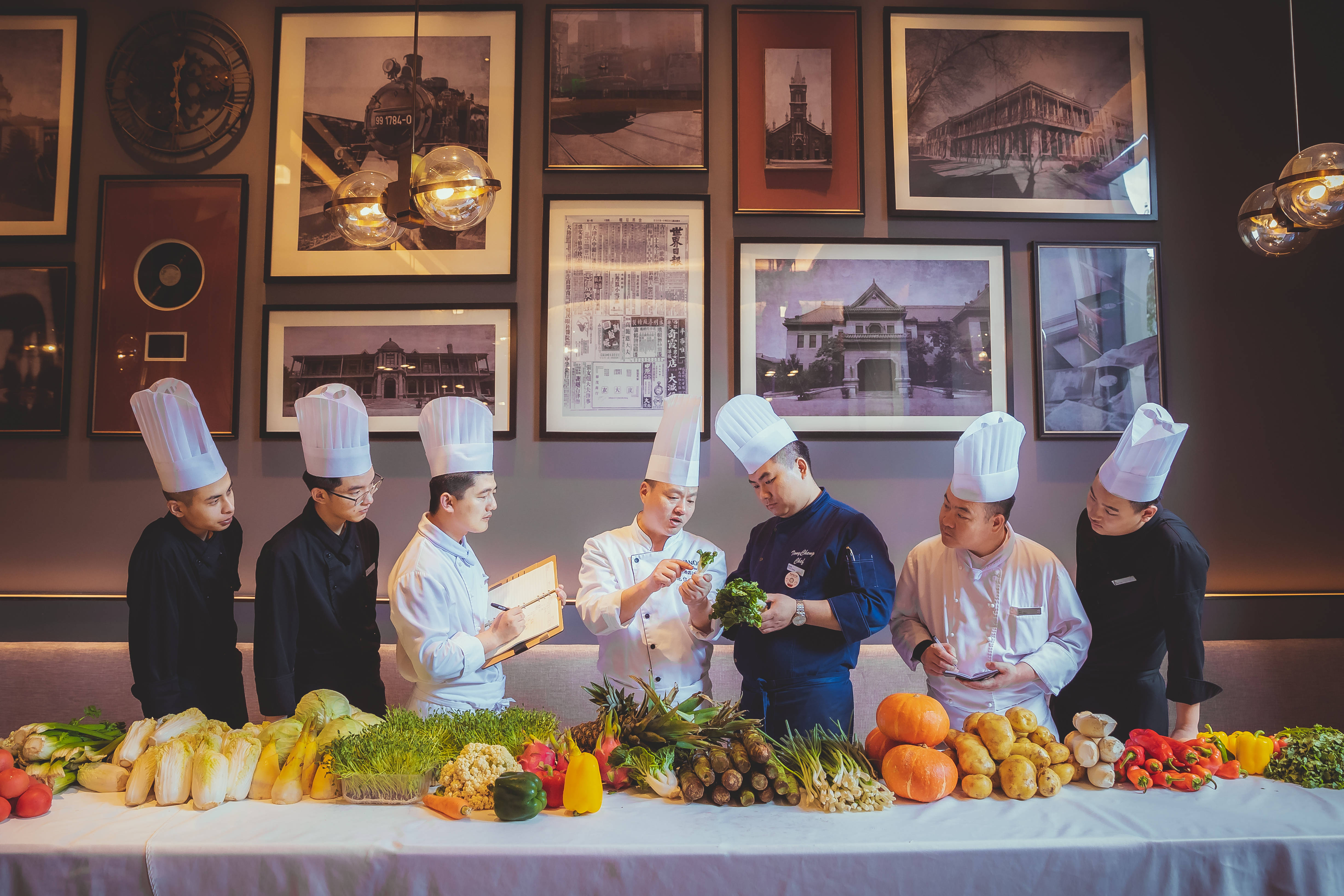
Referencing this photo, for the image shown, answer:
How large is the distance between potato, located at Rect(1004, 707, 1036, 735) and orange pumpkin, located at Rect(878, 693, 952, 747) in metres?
0.21

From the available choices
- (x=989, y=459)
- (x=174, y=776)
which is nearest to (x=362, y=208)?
(x=174, y=776)

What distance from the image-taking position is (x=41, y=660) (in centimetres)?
372

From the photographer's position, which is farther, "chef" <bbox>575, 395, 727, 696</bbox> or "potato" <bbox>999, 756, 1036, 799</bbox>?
"chef" <bbox>575, 395, 727, 696</bbox>

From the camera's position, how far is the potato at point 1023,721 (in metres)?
2.29

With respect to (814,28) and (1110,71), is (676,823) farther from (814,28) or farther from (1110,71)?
(1110,71)

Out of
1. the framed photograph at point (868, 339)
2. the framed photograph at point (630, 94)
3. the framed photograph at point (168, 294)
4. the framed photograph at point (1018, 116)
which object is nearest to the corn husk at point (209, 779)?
the framed photograph at point (168, 294)

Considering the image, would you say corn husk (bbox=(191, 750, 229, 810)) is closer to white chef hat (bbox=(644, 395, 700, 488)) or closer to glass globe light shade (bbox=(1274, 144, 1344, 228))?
white chef hat (bbox=(644, 395, 700, 488))

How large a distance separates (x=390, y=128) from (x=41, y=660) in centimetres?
305

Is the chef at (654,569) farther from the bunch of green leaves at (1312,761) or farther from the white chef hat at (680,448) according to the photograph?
the bunch of green leaves at (1312,761)

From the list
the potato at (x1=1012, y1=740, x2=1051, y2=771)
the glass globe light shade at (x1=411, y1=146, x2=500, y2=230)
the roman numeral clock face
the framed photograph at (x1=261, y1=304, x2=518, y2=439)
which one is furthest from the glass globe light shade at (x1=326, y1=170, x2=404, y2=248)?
the potato at (x1=1012, y1=740, x2=1051, y2=771)

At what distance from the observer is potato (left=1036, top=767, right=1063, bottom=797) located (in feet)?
7.06

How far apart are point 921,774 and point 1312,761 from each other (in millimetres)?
1150

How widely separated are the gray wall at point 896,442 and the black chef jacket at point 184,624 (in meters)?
1.04

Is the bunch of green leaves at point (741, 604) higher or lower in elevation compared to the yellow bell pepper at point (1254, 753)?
higher
